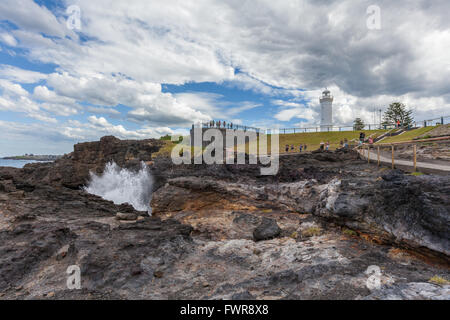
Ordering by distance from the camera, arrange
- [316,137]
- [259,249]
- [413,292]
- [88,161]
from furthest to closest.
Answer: [316,137] → [88,161] → [259,249] → [413,292]

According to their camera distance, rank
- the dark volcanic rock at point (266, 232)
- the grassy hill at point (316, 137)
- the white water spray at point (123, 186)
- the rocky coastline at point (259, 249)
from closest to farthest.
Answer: the rocky coastline at point (259, 249), the dark volcanic rock at point (266, 232), the white water spray at point (123, 186), the grassy hill at point (316, 137)

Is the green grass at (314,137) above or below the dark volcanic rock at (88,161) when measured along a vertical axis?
above

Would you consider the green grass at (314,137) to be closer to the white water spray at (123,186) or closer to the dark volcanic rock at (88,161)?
the dark volcanic rock at (88,161)

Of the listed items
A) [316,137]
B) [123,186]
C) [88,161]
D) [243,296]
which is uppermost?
[316,137]

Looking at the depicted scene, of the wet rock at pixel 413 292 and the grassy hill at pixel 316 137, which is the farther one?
the grassy hill at pixel 316 137

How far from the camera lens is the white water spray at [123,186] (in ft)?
72.2

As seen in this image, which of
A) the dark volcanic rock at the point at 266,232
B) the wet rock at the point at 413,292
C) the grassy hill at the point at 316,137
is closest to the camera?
the wet rock at the point at 413,292

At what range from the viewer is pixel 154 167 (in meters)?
26.5

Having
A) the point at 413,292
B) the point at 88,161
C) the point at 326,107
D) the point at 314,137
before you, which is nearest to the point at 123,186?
the point at 88,161

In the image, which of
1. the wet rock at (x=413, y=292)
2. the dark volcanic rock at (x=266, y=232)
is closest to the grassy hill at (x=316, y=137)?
the dark volcanic rock at (x=266, y=232)

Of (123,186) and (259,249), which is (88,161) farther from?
(259,249)

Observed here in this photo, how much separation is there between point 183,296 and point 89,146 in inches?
1521

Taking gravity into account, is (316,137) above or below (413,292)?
above

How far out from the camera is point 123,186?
26.3 meters
